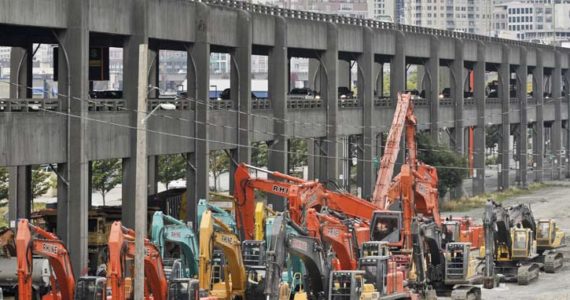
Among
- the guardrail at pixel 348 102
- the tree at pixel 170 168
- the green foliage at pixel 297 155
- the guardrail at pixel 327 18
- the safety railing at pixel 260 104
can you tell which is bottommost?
the tree at pixel 170 168

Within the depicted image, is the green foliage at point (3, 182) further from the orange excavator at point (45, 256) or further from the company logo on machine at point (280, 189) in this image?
the orange excavator at point (45, 256)

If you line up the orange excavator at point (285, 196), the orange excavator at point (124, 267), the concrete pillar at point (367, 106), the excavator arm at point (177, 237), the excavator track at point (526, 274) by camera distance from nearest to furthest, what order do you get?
the orange excavator at point (124, 267) → the excavator arm at point (177, 237) → the orange excavator at point (285, 196) → the excavator track at point (526, 274) → the concrete pillar at point (367, 106)

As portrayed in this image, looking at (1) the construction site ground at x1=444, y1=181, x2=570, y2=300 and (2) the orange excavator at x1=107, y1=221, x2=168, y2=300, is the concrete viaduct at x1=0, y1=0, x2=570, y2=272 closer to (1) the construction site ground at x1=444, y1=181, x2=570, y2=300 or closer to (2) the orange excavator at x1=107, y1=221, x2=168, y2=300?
(1) the construction site ground at x1=444, y1=181, x2=570, y2=300

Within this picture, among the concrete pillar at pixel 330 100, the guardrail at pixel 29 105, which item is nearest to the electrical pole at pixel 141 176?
the guardrail at pixel 29 105

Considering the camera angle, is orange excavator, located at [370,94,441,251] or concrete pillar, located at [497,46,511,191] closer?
orange excavator, located at [370,94,441,251]

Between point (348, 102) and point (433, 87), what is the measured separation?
14.0m

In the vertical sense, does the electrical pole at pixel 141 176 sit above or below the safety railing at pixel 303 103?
below

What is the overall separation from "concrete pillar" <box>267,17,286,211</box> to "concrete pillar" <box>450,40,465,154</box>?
30935 millimetres

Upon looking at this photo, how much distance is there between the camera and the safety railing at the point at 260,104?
7469 centimetres

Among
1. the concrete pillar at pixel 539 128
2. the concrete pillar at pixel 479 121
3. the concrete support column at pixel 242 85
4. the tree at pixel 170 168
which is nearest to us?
the concrete support column at pixel 242 85

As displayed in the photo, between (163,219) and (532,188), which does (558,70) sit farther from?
(163,219)

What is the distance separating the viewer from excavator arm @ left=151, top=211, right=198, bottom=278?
4638 cm

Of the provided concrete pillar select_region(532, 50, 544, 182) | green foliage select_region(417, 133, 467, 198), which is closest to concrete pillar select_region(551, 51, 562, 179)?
concrete pillar select_region(532, 50, 544, 182)

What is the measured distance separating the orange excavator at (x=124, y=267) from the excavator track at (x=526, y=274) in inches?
872
